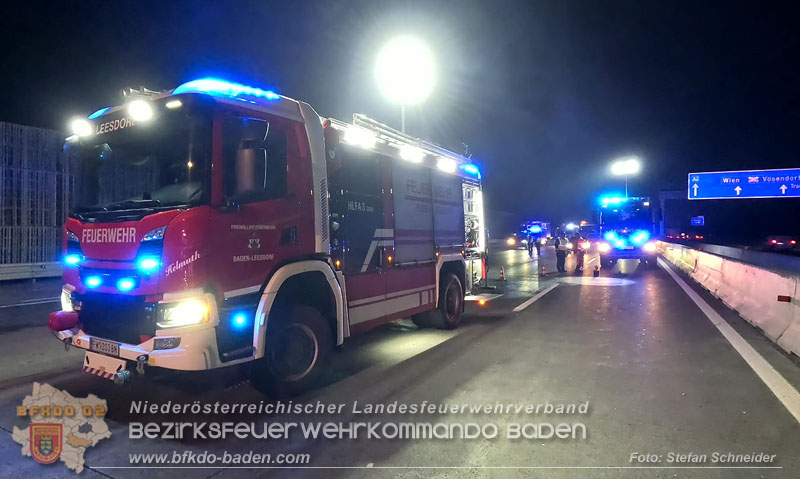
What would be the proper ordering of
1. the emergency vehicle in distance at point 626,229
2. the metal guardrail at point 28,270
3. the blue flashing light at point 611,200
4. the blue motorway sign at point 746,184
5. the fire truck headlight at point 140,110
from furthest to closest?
1. the blue motorway sign at point 746,184
2. the blue flashing light at point 611,200
3. the emergency vehicle in distance at point 626,229
4. the metal guardrail at point 28,270
5. the fire truck headlight at point 140,110

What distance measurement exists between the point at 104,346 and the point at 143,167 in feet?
5.76

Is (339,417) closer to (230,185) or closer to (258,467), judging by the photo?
(258,467)

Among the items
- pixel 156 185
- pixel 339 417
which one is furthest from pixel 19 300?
pixel 339 417

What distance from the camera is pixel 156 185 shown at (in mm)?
4891

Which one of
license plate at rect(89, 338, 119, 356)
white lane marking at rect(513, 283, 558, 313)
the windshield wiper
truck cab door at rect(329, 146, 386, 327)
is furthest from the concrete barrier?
license plate at rect(89, 338, 119, 356)

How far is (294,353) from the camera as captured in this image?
536 cm

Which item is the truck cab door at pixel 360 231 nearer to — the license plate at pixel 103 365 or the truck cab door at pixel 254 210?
the truck cab door at pixel 254 210

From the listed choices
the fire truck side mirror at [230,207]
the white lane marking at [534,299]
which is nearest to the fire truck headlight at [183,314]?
the fire truck side mirror at [230,207]

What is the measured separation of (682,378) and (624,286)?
10.3m

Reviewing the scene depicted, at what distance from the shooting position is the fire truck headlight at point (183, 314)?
14.1ft

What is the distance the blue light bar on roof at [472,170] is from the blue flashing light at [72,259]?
22.4ft

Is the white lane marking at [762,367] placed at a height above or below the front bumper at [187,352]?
below

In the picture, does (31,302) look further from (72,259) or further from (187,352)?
(187,352)

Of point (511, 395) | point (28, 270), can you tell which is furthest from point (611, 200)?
point (28, 270)
